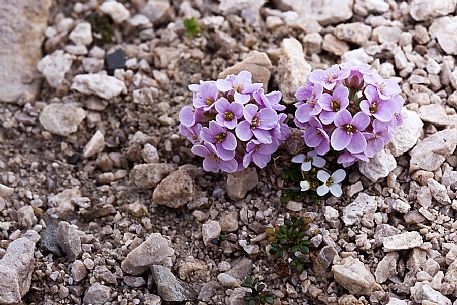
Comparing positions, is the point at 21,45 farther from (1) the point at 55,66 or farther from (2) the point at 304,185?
(2) the point at 304,185

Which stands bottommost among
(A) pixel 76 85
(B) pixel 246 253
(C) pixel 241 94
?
(B) pixel 246 253

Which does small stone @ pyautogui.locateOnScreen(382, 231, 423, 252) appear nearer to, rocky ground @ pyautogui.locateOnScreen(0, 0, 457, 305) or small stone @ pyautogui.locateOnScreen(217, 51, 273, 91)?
rocky ground @ pyautogui.locateOnScreen(0, 0, 457, 305)

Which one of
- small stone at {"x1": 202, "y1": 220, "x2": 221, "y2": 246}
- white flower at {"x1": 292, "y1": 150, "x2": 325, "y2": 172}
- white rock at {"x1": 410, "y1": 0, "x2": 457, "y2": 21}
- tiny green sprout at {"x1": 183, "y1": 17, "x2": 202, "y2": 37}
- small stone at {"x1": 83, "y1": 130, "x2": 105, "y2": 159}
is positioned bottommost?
small stone at {"x1": 202, "y1": 220, "x2": 221, "y2": 246}

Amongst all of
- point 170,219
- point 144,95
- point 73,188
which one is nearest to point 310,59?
point 144,95

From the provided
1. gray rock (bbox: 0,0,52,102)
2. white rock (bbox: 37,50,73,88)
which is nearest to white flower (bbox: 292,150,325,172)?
white rock (bbox: 37,50,73,88)

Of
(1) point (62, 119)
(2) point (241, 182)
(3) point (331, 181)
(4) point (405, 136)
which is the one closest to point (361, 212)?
(3) point (331, 181)

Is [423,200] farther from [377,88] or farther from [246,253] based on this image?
[246,253]
